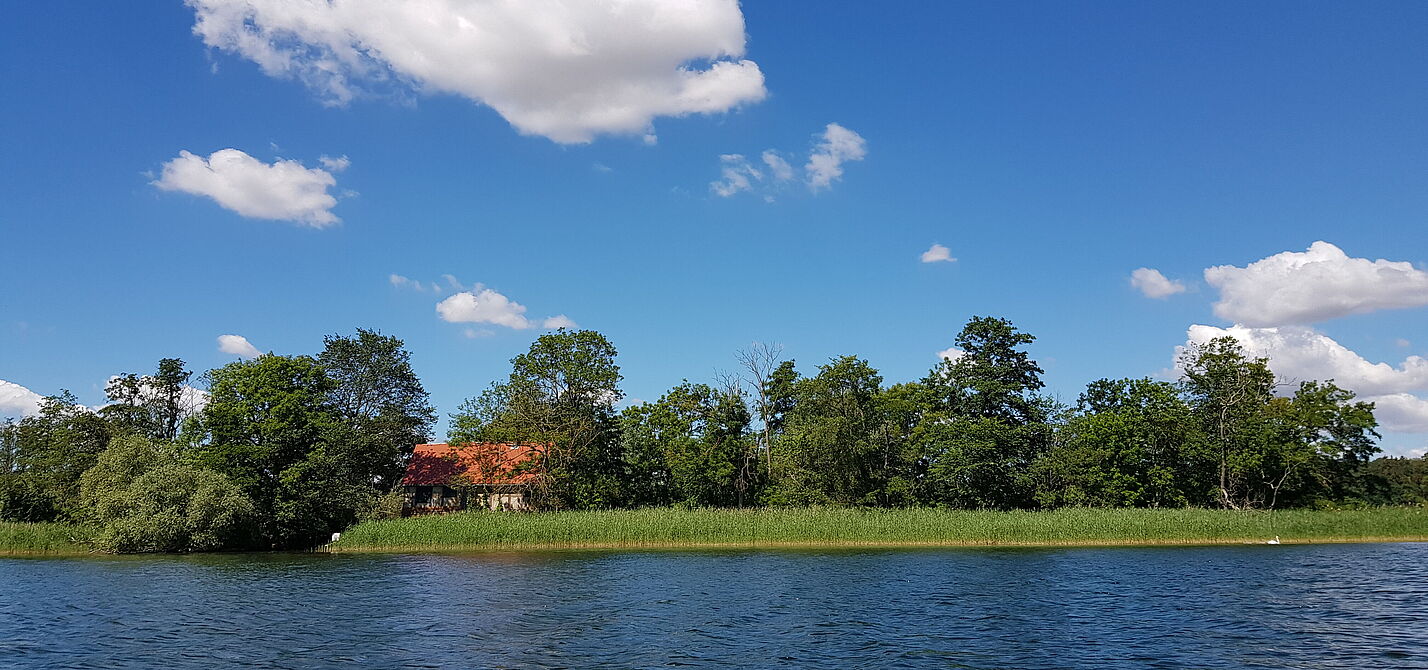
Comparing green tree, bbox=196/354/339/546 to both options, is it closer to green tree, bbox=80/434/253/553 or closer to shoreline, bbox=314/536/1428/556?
green tree, bbox=80/434/253/553

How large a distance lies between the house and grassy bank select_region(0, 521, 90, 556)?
1898cm

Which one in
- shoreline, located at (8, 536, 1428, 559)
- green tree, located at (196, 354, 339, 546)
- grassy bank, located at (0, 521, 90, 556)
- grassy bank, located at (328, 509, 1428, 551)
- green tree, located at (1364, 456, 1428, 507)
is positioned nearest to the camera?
shoreline, located at (8, 536, 1428, 559)

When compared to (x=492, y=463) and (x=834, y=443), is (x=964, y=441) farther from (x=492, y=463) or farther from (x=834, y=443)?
(x=492, y=463)

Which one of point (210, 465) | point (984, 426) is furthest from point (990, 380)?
point (210, 465)

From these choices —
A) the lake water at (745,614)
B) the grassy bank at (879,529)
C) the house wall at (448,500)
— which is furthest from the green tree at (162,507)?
the house wall at (448,500)

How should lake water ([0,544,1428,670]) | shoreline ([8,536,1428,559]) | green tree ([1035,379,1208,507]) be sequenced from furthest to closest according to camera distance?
green tree ([1035,379,1208,507])
shoreline ([8,536,1428,559])
lake water ([0,544,1428,670])

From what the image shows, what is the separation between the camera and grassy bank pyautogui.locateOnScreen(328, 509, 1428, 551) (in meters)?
49.0

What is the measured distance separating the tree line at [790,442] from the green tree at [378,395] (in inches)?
30.8

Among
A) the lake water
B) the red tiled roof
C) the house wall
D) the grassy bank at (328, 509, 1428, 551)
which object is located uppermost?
the red tiled roof

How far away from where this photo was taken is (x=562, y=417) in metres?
63.0

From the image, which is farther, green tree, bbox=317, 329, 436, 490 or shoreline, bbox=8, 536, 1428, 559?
green tree, bbox=317, 329, 436, 490

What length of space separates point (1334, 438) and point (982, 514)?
108ft

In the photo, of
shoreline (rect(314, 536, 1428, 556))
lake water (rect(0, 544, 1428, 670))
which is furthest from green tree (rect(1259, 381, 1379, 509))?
lake water (rect(0, 544, 1428, 670))

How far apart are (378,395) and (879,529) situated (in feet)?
150
